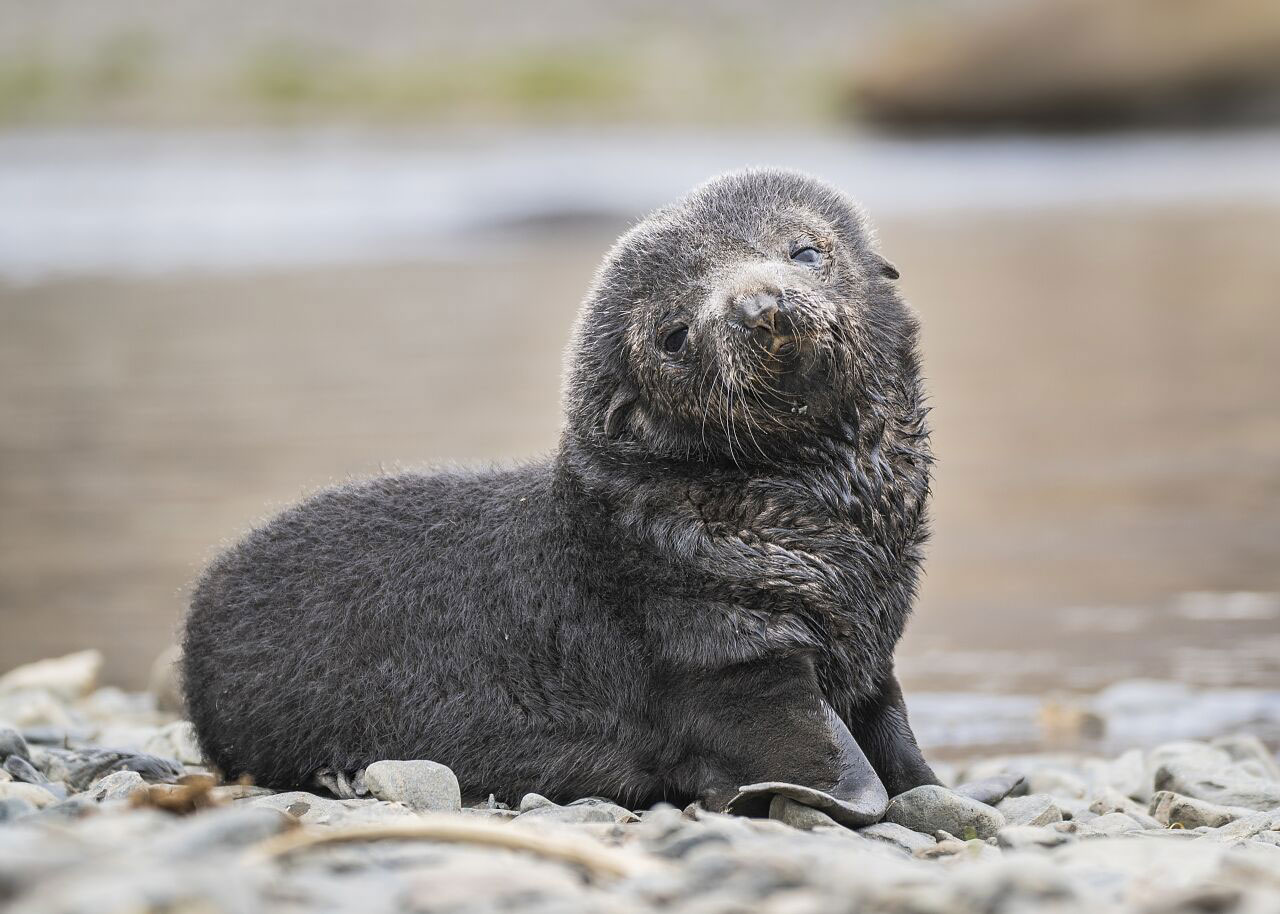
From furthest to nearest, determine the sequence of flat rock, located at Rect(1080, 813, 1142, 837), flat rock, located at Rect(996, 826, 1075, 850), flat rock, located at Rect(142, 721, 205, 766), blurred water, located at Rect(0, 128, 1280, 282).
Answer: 1. blurred water, located at Rect(0, 128, 1280, 282)
2. flat rock, located at Rect(142, 721, 205, 766)
3. flat rock, located at Rect(1080, 813, 1142, 837)
4. flat rock, located at Rect(996, 826, 1075, 850)

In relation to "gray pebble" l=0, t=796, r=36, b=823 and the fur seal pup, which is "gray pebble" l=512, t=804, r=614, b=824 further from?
"gray pebble" l=0, t=796, r=36, b=823

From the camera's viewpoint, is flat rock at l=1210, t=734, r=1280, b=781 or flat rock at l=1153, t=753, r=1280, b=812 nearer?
flat rock at l=1153, t=753, r=1280, b=812

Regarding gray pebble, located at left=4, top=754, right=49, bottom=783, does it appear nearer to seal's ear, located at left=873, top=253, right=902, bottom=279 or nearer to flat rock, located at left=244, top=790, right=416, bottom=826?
flat rock, located at left=244, top=790, right=416, bottom=826

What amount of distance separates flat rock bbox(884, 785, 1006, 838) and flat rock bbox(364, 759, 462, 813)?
132cm

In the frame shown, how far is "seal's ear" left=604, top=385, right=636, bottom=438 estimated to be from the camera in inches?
224

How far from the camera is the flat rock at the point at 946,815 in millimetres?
5324

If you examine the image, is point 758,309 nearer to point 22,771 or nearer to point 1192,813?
point 1192,813

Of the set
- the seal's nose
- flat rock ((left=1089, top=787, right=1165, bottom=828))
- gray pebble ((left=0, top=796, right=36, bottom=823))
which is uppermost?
the seal's nose

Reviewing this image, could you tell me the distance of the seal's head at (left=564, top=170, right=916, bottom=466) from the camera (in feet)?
17.7

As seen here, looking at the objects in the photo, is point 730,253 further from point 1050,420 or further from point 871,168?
point 871,168

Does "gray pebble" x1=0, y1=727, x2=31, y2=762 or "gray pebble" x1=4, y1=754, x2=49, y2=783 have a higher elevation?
"gray pebble" x1=0, y1=727, x2=31, y2=762

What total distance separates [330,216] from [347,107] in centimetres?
1701

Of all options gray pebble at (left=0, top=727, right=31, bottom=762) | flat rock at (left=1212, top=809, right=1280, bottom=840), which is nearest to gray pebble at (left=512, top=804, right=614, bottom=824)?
flat rock at (left=1212, top=809, right=1280, bottom=840)

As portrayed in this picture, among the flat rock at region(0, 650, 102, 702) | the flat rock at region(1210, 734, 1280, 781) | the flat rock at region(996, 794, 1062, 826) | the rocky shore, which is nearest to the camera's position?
the rocky shore
